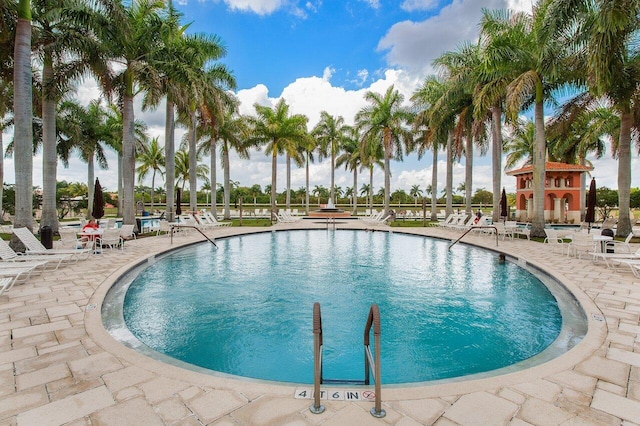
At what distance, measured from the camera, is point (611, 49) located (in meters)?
9.30

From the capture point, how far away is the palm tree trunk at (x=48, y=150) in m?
12.9

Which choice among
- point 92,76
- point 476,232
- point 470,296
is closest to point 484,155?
point 476,232

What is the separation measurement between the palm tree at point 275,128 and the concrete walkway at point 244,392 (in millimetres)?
24407

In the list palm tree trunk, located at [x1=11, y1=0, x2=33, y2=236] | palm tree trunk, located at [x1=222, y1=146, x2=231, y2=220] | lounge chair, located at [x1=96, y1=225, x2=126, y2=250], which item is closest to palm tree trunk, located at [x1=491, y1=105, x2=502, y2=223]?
lounge chair, located at [x1=96, y1=225, x2=126, y2=250]

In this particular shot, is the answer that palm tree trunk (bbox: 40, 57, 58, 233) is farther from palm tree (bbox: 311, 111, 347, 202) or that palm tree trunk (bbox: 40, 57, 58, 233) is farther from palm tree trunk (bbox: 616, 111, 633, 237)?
palm tree (bbox: 311, 111, 347, 202)

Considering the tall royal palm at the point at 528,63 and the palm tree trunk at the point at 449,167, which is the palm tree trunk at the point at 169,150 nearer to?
the tall royal palm at the point at 528,63

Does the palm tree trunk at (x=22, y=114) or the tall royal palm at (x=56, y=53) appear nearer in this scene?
the palm tree trunk at (x=22, y=114)

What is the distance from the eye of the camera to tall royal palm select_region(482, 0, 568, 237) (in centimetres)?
1394

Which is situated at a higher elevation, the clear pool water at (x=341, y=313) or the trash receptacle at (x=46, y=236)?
the trash receptacle at (x=46, y=236)

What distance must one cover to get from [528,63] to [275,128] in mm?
18105

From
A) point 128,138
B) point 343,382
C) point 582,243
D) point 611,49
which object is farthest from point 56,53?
point 582,243

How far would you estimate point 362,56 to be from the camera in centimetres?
2386

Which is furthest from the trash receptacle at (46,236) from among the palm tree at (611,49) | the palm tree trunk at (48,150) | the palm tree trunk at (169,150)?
the palm tree at (611,49)

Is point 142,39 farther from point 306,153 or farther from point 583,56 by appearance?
point 306,153
